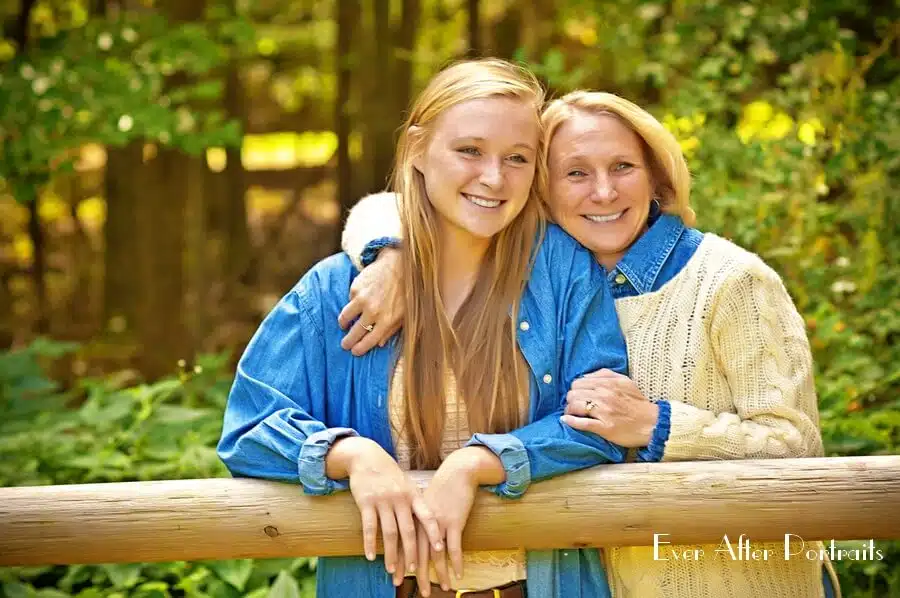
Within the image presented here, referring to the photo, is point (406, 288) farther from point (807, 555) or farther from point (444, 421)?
point (807, 555)

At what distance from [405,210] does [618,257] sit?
52 centimetres

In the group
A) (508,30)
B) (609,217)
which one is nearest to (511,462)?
(609,217)

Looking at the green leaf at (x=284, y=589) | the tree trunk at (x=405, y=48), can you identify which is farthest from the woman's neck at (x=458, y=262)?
the tree trunk at (x=405, y=48)

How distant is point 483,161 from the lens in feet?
7.50

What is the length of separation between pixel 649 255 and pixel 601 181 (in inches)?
8.0

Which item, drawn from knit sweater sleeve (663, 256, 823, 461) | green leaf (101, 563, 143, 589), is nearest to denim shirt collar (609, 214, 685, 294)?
knit sweater sleeve (663, 256, 823, 461)

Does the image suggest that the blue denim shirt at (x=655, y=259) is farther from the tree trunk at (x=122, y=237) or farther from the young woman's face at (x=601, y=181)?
the tree trunk at (x=122, y=237)

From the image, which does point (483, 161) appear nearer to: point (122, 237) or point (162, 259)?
point (162, 259)

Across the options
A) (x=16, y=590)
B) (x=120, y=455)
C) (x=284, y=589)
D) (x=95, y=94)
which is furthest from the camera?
(x=95, y=94)

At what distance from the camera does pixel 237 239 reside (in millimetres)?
8523

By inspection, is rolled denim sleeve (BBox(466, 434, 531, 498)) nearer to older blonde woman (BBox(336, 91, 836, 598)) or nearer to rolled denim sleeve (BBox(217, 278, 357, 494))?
older blonde woman (BBox(336, 91, 836, 598))

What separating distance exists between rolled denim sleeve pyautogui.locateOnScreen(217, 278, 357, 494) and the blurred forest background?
70 centimetres

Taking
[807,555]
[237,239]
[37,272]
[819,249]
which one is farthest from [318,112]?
[807,555]

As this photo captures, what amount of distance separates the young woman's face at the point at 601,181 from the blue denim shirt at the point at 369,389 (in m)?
0.07
